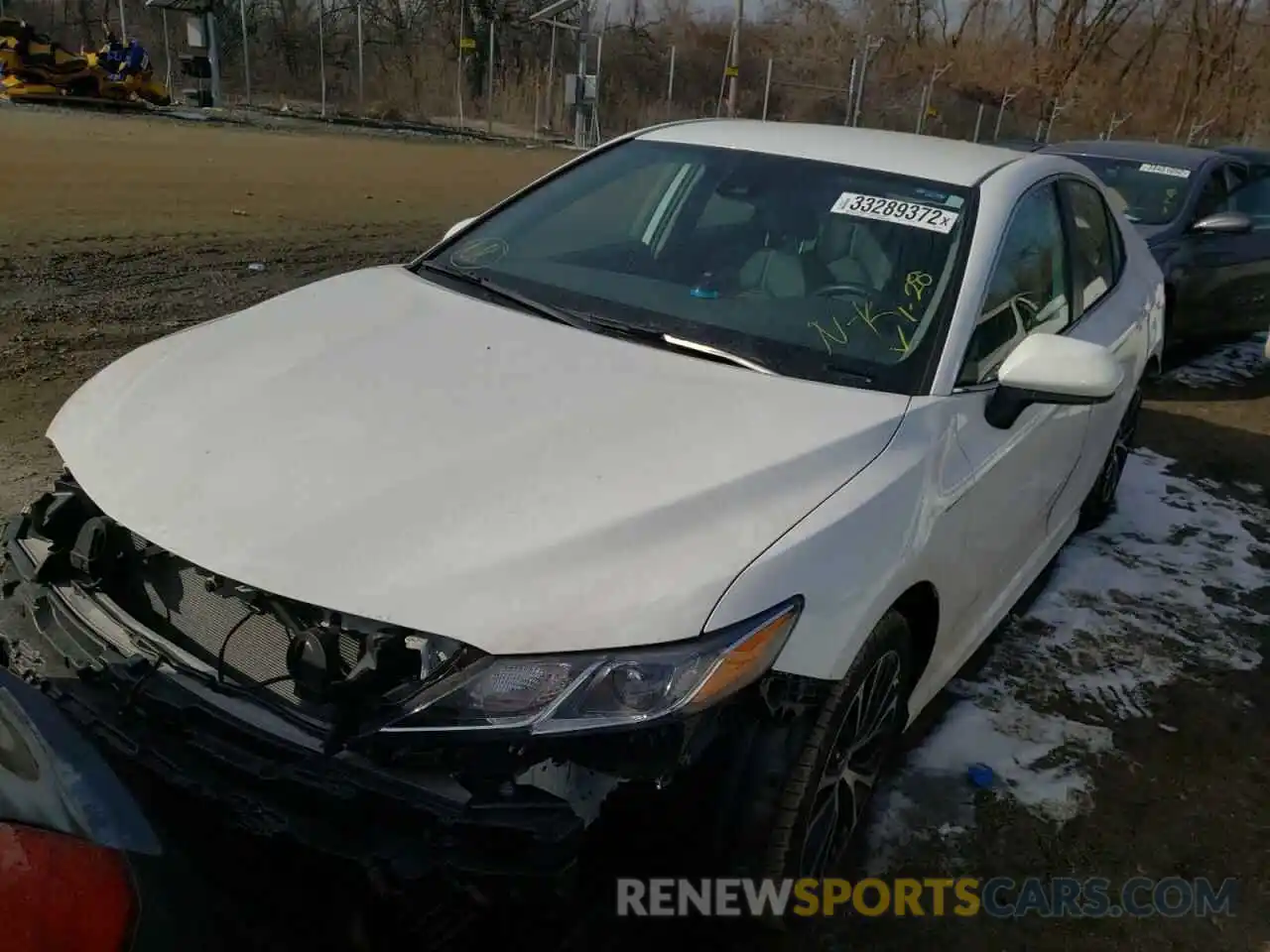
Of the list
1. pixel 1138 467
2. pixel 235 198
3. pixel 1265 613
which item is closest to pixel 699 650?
pixel 1265 613

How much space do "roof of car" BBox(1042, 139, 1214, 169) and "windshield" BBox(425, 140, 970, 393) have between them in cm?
547

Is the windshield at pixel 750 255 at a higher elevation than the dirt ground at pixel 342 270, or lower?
higher

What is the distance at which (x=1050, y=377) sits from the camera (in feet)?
8.52

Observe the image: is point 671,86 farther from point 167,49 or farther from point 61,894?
point 61,894

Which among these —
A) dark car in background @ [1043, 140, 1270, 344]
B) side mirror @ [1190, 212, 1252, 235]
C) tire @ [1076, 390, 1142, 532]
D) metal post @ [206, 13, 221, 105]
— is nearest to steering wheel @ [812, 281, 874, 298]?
tire @ [1076, 390, 1142, 532]

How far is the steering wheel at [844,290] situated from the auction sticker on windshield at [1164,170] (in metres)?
5.69

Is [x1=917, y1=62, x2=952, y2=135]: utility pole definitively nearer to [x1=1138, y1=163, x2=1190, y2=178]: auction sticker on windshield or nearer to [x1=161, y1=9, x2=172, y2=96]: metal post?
[x1=161, y1=9, x2=172, y2=96]: metal post

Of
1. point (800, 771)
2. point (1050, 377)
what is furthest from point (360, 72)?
point (800, 771)

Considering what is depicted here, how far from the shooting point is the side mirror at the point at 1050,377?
2592 millimetres

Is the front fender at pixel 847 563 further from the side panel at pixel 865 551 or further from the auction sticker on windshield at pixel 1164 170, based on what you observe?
the auction sticker on windshield at pixel 1164 170

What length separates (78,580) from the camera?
2.21 m

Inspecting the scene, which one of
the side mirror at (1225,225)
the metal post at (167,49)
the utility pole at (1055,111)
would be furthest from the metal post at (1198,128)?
the side mirror at (1225,225)

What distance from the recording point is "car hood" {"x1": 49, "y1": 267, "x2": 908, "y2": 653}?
184cm

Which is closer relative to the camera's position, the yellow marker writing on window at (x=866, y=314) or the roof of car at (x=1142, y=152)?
the yellow marker writing on window at (x=866, y=314)
